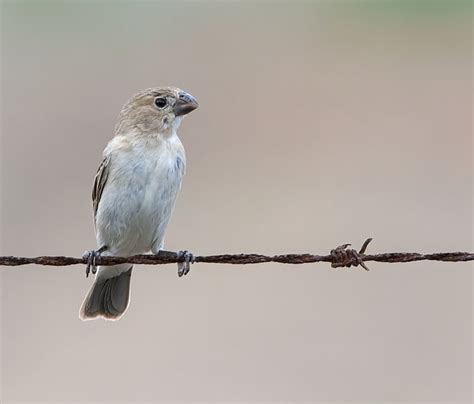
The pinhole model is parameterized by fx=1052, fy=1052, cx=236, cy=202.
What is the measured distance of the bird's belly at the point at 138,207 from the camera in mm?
6277

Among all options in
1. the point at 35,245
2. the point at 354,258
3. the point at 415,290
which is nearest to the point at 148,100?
the point at 354,258

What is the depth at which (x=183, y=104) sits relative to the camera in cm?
665

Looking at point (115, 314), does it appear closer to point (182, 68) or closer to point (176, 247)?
point (176, 247)

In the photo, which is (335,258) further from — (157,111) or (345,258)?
(157,111)

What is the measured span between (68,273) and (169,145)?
233 inches

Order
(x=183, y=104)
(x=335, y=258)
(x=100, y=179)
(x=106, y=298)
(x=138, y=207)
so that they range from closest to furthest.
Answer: (x=335, y=258)
(x=138, y=207)
(x=100, y=179)
(x=183, y=104)
(x=106, y=298)

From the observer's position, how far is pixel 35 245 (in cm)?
1267

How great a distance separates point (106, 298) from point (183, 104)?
1.41 metres

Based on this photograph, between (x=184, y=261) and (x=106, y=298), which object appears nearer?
(x=184, y=261)

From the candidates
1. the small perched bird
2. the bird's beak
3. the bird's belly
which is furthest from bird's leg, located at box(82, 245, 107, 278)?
the bird's beak

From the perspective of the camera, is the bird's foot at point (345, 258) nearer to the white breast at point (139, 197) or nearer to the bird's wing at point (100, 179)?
the white breast at point (139, 197)

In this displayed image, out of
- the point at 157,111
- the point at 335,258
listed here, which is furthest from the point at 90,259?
the point at 335,258

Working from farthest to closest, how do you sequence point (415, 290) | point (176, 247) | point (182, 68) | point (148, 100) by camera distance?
point (182, 68) < point (176, 247) < point (415, 290) < point (148, 100)

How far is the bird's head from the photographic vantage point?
21.6 feet
